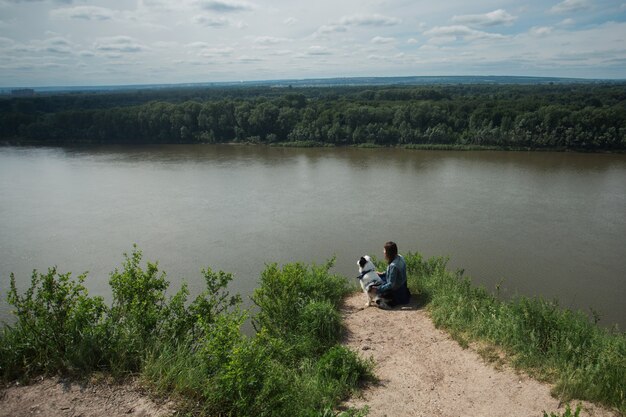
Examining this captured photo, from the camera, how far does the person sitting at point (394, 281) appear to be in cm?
550

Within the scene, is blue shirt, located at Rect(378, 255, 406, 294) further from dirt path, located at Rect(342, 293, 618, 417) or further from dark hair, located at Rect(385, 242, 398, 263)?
dirt path, located at Rect(342, 293, 618, 417)

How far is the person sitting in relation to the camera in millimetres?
5504

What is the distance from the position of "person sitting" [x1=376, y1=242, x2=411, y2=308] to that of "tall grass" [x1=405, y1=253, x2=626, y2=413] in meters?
0.39

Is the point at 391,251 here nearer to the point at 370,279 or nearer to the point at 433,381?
the point at 370,279

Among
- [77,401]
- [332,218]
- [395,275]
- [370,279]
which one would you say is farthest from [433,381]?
[332,218]

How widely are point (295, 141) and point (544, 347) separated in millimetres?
31440

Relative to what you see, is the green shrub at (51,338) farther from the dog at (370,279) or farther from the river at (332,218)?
the river at (332,218)

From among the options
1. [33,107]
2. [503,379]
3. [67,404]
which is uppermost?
[33,107]

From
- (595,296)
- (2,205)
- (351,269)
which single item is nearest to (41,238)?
(2,205)

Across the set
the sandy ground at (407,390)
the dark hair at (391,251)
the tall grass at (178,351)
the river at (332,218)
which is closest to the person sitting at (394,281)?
the dark hair at (391,251)

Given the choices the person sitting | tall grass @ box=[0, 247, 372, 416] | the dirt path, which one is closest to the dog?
the person sitting

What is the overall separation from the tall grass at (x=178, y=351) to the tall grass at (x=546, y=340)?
1.43m

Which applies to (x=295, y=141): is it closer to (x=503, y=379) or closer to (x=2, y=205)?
(x=2, y=205)

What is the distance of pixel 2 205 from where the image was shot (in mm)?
17188
